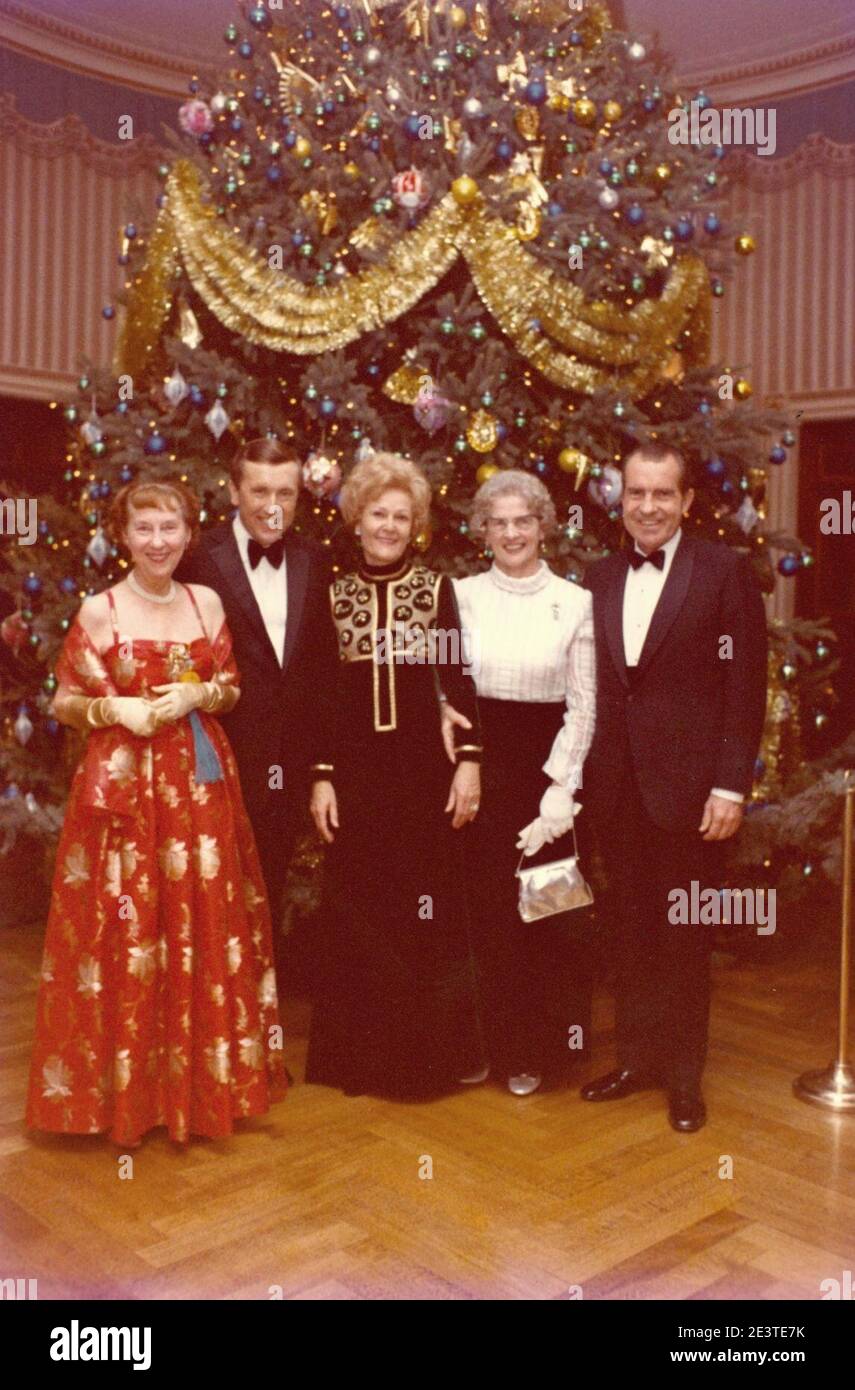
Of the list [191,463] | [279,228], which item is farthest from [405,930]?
[279,228]

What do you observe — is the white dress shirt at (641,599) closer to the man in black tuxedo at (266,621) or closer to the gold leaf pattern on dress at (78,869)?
the man in black tuxedo at (266,621)

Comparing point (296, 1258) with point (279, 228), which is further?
point (279, 228)

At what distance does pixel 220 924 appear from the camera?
10.1ft

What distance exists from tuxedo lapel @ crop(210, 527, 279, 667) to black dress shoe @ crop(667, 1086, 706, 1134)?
5.31 feet

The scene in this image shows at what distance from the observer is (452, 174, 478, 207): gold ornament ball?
153 inches

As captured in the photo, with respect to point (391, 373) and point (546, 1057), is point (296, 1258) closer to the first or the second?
point (546, 1057)

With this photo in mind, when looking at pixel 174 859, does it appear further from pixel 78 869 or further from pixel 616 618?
pixel 616 618

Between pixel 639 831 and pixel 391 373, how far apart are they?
A: 1903 mm

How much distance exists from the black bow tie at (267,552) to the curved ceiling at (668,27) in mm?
4190

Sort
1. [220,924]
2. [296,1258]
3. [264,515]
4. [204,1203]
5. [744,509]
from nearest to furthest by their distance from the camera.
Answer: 1. [296,1258]
2. [204,1203]
3. [220,924]
4. [264,515]
5. [744,509]

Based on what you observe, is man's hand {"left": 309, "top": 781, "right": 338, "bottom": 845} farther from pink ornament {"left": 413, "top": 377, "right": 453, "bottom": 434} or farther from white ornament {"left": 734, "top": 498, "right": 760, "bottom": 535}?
white ornament {"left": 734, "top": 498, "right": 760, "bottom": 535}

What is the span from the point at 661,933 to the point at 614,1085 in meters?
0.50

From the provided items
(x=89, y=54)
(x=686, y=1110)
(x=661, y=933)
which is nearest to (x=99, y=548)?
(x=661, y=933)

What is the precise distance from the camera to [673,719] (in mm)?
3236
